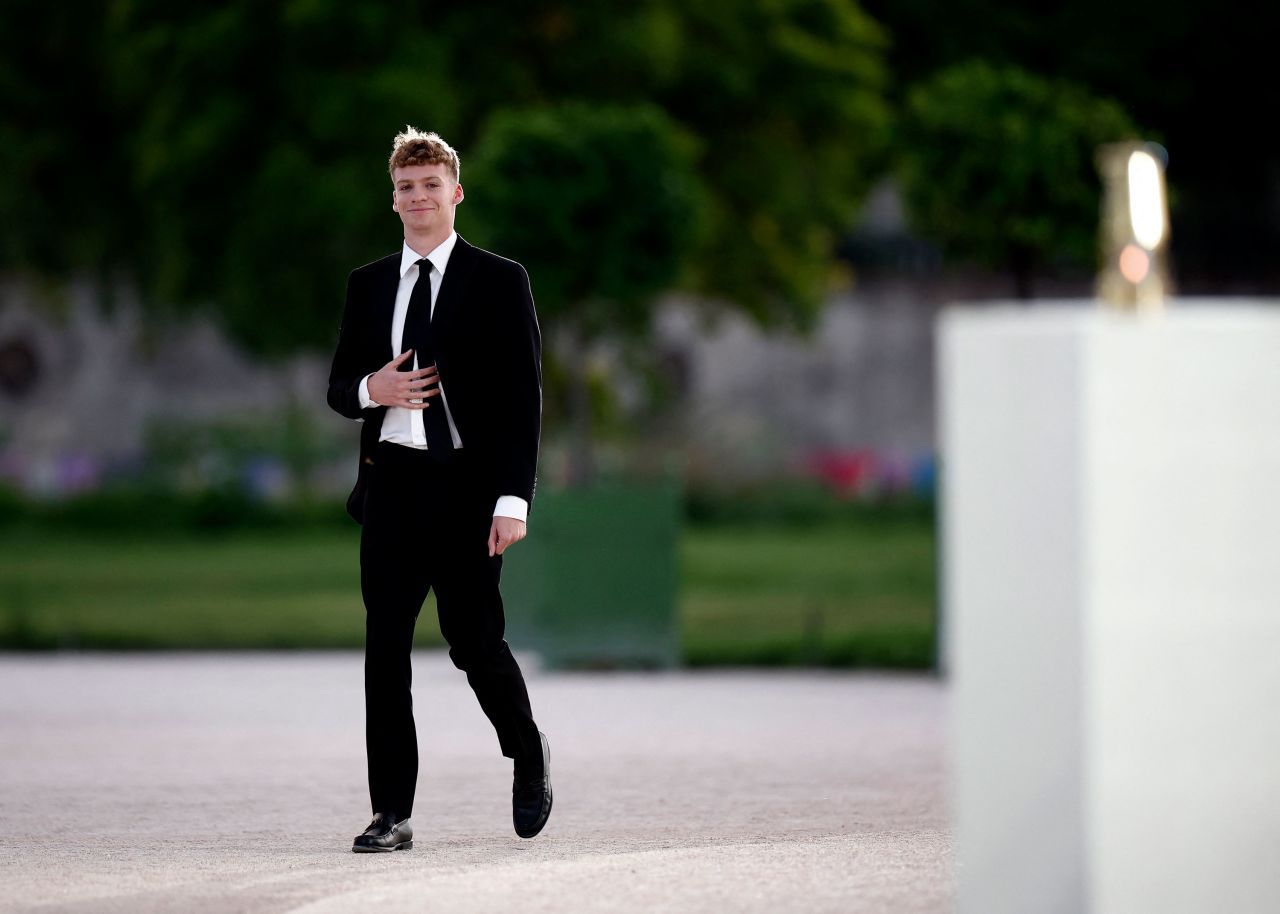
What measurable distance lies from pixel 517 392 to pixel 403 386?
0.34 metres

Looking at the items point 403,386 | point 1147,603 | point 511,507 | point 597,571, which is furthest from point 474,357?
point 597,571

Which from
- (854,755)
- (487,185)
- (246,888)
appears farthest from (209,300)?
(246,888)

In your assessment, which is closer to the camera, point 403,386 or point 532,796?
point 403,386

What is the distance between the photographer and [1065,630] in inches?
160

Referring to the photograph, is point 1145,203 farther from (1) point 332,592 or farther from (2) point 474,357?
(1) point 332,592

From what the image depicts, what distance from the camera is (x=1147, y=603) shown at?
4.05m

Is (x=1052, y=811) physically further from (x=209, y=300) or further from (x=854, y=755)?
(x=209, y=300)

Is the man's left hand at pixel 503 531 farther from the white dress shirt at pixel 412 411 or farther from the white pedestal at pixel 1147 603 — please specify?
the white pedestal at pixel 1147 603

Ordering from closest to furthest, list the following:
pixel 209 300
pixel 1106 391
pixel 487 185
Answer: pixel 1106 391 → pixel 487 185 → pixel 209 300

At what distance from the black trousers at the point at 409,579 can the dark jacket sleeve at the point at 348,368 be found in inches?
5.9

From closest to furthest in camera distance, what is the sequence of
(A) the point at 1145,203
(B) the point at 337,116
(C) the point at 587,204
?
(A) the point at 1145,203 < (C) the point at 587,204 < (B) the point at 337,116

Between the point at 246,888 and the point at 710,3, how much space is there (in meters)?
19.9

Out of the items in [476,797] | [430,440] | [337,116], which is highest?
[337,116]

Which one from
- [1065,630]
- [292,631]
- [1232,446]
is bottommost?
[292,631]
